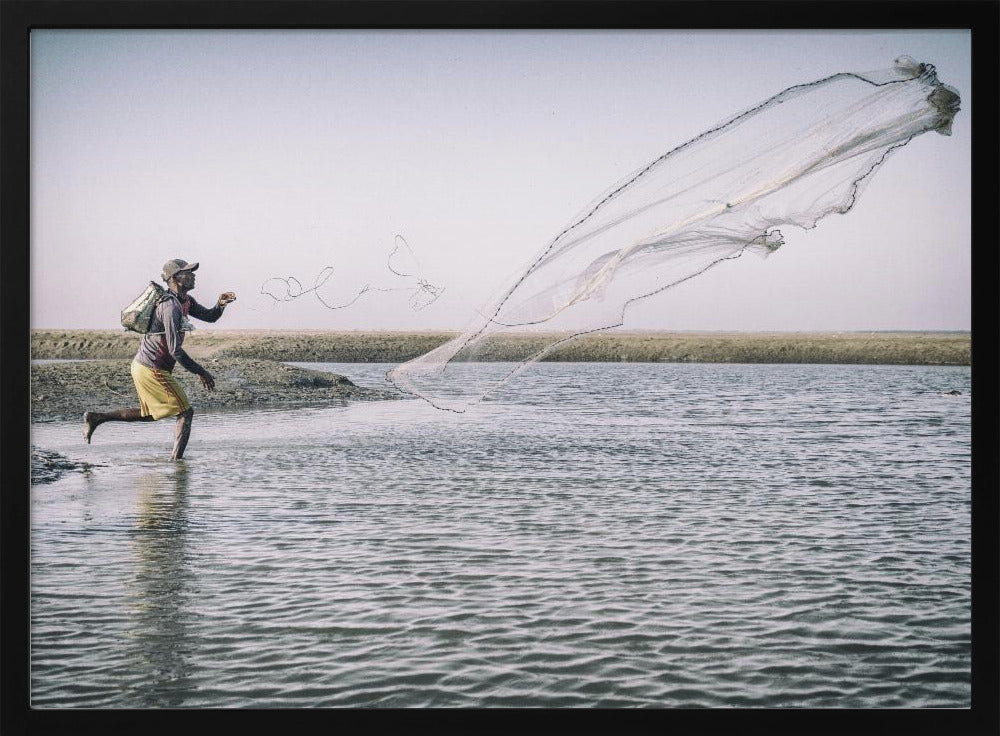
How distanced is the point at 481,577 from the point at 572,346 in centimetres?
2169

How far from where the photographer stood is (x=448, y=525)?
25.5ft

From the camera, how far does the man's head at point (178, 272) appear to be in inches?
245

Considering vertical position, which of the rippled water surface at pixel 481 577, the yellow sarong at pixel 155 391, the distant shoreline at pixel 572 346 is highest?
the distant shoreline at pixel 572 346

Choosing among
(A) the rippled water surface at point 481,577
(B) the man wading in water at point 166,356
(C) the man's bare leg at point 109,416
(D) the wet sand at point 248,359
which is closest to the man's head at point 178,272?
(B) the man wading in water at point 166,356

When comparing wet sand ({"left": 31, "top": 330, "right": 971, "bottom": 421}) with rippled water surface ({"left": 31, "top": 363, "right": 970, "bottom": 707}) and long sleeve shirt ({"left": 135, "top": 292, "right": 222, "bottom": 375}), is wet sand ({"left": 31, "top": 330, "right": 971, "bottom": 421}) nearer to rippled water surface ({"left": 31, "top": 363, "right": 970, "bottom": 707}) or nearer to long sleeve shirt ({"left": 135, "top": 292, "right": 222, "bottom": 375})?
rippled water surface ({"left": 31, "top": 363, "right": 970, "bottom": 707})

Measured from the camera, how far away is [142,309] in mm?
6316

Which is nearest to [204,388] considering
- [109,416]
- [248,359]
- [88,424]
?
[248,359]

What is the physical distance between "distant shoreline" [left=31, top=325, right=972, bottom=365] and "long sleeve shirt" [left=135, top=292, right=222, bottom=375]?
56cm

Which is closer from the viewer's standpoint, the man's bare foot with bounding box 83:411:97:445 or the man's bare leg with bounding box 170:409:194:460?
the man's bare foot with bounding box 83:411:97:445

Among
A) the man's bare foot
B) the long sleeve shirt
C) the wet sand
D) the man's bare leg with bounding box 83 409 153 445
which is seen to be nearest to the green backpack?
the long sleeve shirt

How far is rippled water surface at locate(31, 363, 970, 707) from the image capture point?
435 cm

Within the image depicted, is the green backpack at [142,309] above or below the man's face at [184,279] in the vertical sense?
below

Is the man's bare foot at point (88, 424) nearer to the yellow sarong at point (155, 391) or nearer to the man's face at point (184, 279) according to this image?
the yellow sarong at point (155, 391)

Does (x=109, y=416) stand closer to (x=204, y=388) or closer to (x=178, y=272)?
(x=178, y=272)
